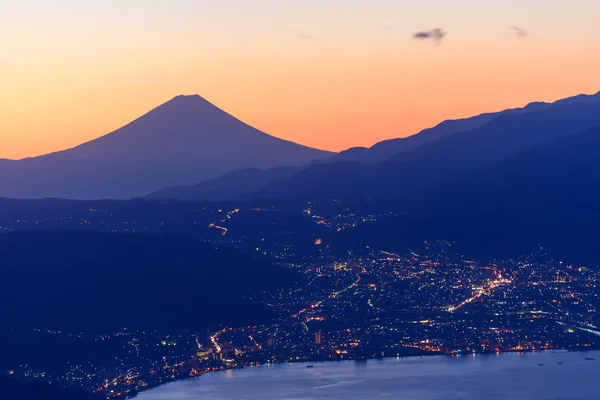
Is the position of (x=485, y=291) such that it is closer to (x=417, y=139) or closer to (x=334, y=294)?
(x=334, y=294)

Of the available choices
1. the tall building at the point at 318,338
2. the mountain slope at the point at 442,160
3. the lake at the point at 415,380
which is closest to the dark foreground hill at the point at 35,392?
the lake at the point at 415,380

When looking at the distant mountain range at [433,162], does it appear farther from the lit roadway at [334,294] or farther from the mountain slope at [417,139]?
the lit roadway at [334,294]

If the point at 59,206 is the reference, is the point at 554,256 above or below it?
below

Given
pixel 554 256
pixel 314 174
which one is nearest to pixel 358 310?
pixel 554 256

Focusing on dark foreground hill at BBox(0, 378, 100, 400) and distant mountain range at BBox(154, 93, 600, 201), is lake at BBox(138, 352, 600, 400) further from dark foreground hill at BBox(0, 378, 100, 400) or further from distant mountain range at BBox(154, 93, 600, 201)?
distant mountain range at BBox(154, 93, 600, 201)

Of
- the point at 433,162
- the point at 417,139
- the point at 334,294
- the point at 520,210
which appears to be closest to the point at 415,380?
the point at 334,294

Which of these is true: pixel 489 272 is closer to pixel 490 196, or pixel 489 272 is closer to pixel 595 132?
pixel 490 196

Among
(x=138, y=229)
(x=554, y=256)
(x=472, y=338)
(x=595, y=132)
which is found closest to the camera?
(x=472, y=338)
